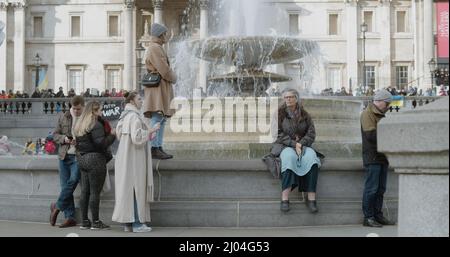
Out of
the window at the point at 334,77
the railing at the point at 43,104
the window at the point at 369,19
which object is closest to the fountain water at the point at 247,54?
the railing at the point at 43,104

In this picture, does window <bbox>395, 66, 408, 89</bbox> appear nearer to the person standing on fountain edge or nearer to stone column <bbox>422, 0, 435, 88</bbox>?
stone column <bbox>422, 0, 435, 88</bbox>

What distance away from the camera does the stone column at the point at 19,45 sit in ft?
169

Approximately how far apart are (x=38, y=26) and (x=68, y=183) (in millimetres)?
46096

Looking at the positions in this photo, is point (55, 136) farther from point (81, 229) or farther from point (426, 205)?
point (426, 205)

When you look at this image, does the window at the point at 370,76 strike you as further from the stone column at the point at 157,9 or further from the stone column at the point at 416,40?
the stone column at the point at 157,9

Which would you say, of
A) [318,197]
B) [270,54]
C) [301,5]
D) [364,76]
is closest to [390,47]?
[364,76]

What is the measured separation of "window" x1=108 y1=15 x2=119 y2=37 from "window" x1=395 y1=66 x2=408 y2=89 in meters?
20.1

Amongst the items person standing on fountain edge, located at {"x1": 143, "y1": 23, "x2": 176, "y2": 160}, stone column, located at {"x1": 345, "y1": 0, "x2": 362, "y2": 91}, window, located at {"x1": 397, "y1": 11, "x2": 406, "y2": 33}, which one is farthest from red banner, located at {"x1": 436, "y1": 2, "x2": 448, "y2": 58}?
window, located at {"x1": 397, "y1": 11, "x2": 406, "y2": 33}

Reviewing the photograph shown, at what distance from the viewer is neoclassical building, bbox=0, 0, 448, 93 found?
168ft

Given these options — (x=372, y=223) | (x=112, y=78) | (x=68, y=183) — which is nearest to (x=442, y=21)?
(x=372, y=223)

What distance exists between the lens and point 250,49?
13.8m

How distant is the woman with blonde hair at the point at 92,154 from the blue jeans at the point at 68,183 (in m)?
0.24

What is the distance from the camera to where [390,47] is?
51.2 m

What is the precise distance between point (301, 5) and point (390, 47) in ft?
22.6
